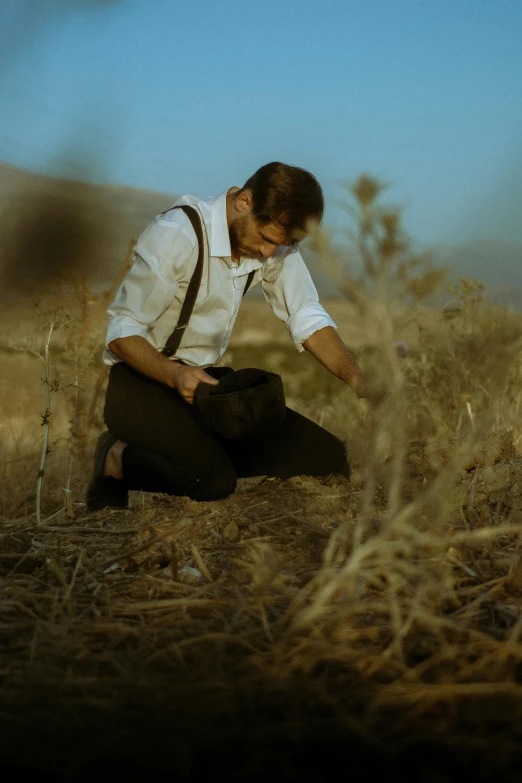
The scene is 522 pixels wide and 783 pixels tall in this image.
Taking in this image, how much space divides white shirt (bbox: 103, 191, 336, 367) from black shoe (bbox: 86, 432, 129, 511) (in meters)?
0.46

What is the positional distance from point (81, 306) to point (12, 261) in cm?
109

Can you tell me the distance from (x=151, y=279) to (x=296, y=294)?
850 millimetres

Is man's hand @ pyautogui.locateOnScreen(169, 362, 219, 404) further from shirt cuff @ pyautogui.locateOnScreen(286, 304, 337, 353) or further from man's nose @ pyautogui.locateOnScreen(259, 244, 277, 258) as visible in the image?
shirt cuff @ pyautogui.locateOnScreen(286, 304, 337, 353)

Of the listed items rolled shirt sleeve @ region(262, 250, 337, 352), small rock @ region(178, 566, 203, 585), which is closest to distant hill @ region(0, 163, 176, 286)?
rolled shirt sleeve @ region(262, 250, 337, 352)

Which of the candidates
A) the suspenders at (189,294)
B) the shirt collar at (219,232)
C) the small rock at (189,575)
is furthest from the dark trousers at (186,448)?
the small rock at (189,575)

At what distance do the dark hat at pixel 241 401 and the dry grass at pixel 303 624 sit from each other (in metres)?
0.41

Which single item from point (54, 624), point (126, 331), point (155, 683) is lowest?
point (54, 624)

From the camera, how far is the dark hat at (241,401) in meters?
3.35

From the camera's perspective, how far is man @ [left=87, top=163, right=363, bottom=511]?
11.6 ft

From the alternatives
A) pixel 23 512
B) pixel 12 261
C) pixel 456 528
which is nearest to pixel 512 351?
pixel 456 528

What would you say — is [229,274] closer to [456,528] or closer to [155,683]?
[456,528]

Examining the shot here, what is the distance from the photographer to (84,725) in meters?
1.49

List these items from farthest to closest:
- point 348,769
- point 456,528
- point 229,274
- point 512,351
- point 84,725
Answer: point 229,274
point 456,528
point 512,351
point 84,725
point 348,769

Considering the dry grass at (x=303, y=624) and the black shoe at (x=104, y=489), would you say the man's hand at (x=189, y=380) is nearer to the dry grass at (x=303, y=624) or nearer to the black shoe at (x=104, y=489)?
the dry grass at (x=303, y=624)
